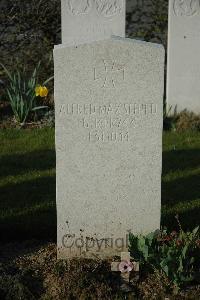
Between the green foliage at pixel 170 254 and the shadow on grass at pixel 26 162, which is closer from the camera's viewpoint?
the green foliage at pixel 170 254

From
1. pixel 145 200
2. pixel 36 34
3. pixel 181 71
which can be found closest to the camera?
pixel 145 200

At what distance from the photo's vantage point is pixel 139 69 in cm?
379

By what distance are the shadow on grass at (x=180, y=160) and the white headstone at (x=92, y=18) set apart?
5.65ft

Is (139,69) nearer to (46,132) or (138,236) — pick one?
(138,236)

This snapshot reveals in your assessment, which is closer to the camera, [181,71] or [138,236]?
[138,236]

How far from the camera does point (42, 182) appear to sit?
227 inches

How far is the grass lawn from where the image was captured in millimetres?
4766

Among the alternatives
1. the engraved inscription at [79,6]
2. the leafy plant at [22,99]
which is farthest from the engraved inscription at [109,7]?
the leafy plant at [22,99]

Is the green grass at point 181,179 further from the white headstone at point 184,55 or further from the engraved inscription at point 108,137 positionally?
the engraved inscription at point 108,137

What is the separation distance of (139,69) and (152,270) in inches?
53.8

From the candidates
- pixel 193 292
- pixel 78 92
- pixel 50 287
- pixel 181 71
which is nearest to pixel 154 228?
pixel 193 292

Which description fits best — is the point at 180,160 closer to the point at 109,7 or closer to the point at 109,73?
the point at 109,7

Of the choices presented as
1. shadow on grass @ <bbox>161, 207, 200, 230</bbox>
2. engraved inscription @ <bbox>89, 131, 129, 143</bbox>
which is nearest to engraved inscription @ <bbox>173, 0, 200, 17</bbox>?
shadow on grass @ <bbox>161, 207, 200, 230</bbox>

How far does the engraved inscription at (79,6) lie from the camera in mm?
7379
